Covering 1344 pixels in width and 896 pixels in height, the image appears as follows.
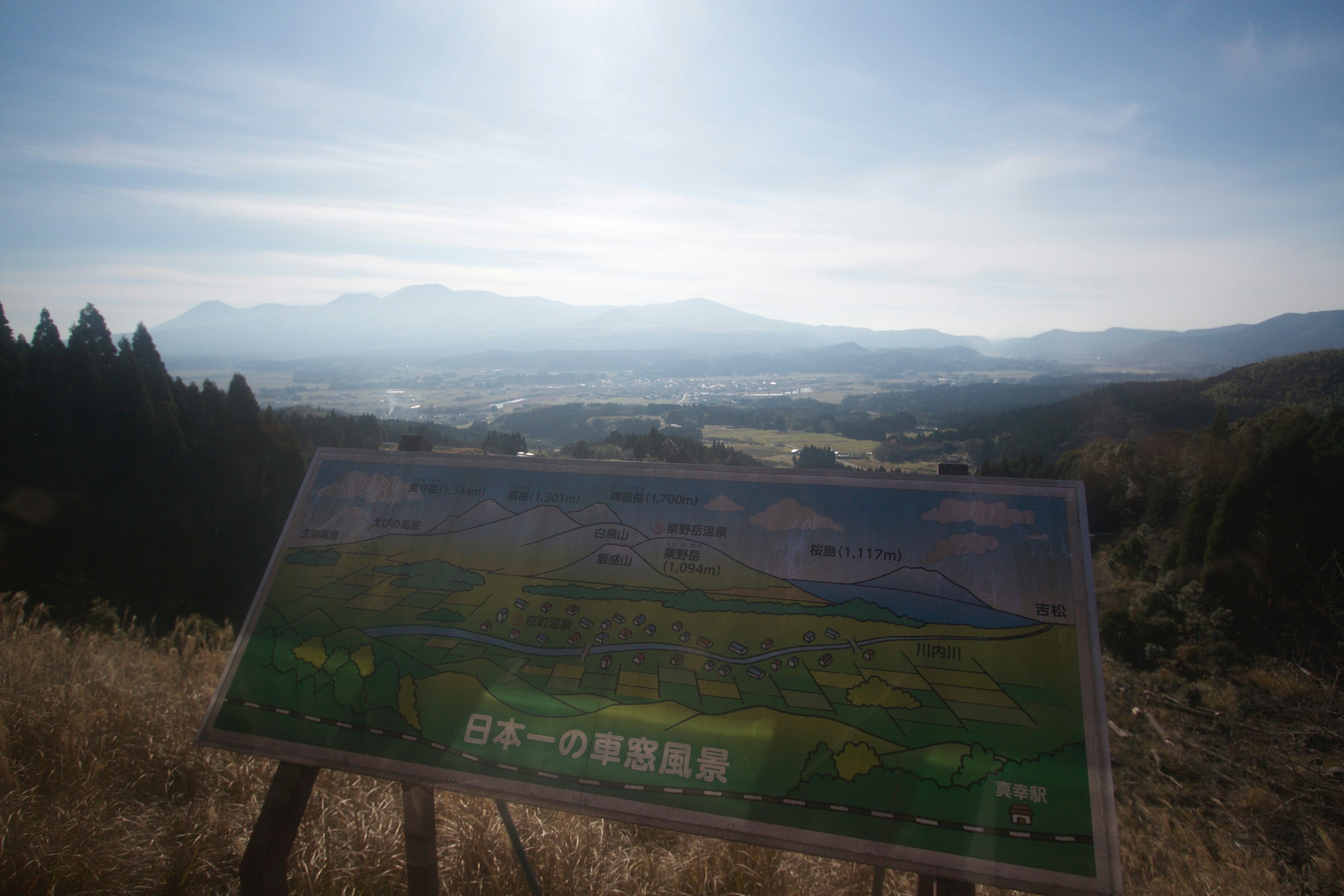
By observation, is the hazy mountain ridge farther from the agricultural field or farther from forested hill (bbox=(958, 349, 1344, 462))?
the agricultural field

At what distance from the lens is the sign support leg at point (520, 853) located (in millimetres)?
3053

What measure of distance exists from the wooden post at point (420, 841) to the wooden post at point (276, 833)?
0.47 metres

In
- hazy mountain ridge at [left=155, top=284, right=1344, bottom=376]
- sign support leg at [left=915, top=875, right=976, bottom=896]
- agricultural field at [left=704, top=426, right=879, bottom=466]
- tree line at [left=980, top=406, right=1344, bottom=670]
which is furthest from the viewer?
hazy mountain ridge at [left=155, top=284, right=1344, bottom=376]

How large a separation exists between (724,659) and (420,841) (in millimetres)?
1722

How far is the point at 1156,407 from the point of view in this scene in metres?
36.7

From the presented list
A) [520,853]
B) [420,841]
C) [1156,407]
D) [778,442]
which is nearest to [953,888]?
[520,853]

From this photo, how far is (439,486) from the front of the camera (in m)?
3.51

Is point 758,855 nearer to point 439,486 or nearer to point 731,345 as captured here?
point 439,486

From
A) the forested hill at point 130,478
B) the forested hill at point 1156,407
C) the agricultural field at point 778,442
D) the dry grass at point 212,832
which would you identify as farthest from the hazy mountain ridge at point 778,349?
the dry grass at point 212,832

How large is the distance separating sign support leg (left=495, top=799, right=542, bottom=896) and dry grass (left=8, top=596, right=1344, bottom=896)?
24 cm

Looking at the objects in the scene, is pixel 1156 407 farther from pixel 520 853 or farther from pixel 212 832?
pixel 212 832

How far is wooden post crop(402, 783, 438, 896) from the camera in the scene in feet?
9.46

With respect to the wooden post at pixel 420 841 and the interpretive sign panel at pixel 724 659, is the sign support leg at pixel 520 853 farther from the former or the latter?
the interpretive sign panel at pixel 724 659

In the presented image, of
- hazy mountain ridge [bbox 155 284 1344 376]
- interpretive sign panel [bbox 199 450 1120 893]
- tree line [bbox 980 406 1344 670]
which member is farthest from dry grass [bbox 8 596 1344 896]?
hazy mountain ridge [bbox 155 284 1344 376]
